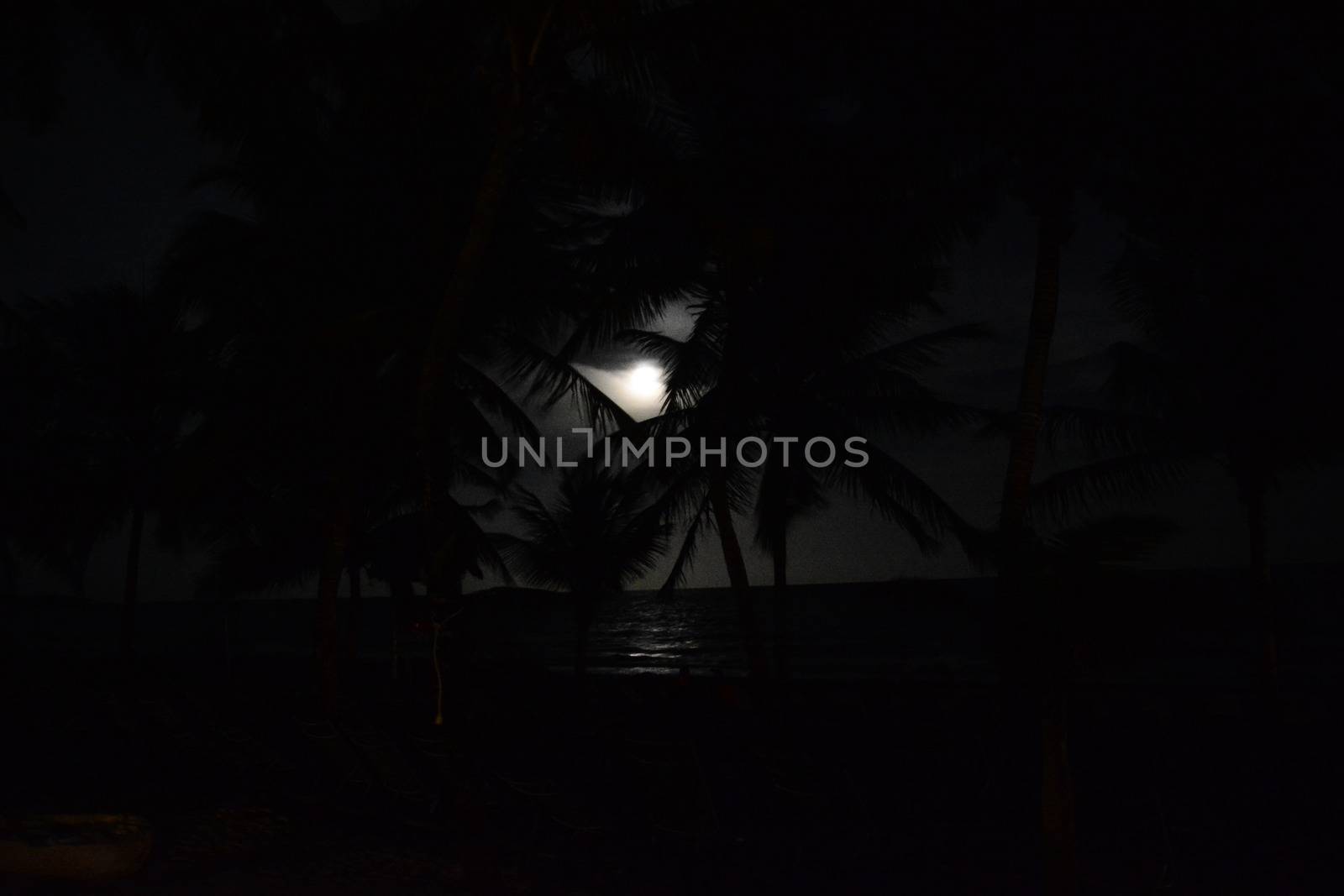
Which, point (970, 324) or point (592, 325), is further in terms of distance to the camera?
point (970, 324)

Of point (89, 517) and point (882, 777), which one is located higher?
point (89, 517)

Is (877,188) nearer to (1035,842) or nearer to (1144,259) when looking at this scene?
(1035,842)

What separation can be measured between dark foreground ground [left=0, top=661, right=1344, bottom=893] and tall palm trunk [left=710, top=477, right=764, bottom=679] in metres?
1.39

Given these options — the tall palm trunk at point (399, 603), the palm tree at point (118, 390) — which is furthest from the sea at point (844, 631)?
the palm tree at point (118, 390)

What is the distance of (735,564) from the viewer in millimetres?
12164

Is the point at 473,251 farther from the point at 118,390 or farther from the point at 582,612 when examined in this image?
the point at 118,390

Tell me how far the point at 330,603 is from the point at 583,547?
5.95 meters

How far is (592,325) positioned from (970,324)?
5.74 meters

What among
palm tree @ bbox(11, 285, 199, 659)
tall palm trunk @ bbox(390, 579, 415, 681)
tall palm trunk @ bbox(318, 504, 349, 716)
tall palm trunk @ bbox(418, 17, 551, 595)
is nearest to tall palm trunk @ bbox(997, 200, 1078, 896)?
tall palm trunk @ bbox(418, 17, 551, 595)

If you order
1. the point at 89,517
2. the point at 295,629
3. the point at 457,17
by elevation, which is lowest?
the point at 295,629

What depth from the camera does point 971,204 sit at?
328 inches

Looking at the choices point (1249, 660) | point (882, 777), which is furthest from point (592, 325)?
point (1249, 660)

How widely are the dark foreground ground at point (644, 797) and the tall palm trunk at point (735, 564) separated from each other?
54.8 inches

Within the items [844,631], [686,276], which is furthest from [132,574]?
[844,631]
